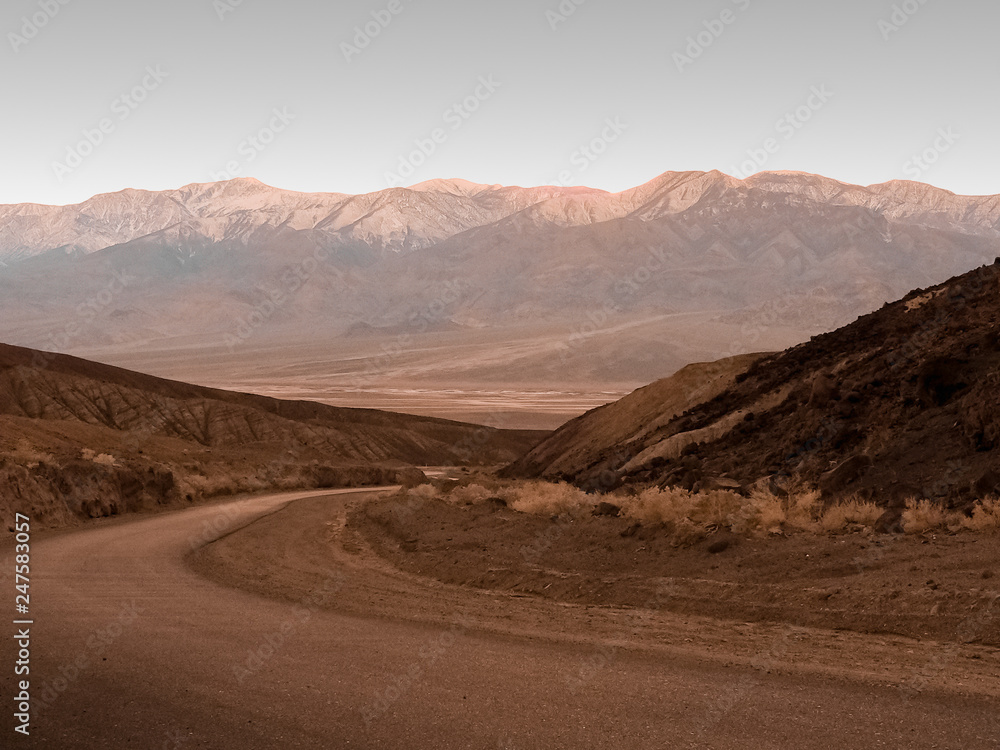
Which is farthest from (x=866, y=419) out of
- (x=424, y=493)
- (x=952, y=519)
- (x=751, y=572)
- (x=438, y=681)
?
(x=438, y=681)

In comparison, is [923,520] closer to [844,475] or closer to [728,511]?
[728,511]

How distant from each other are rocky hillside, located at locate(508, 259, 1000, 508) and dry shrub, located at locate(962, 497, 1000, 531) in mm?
1170

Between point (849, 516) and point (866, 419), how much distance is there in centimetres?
724

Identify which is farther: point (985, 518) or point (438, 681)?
point (985, 518)

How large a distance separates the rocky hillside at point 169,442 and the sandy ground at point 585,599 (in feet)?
21.9

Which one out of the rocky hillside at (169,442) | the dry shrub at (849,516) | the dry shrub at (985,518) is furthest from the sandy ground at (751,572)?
the rocky hillside at (169,442)

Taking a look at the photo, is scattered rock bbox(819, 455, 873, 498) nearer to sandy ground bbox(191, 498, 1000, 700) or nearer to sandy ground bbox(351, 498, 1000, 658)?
sandy ground bbox(351, 498, 1000, 658)

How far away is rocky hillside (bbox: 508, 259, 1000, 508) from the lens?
1608 centimetres

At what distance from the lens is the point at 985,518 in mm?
12305

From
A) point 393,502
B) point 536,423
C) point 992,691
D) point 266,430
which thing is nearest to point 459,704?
point 992,691

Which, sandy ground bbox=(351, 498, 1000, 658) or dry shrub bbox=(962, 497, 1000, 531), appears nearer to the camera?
sandy ground bbox=(351, 498, 1000, 658)

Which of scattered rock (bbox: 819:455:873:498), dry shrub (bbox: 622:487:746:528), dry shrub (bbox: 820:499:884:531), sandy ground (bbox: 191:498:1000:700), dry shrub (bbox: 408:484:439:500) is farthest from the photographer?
dry shrub (bbox: 408:484:439:500)

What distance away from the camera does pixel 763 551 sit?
12641mm

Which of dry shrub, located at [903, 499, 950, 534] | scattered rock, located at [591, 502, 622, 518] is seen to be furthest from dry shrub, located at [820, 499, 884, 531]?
scattered rock, located at [591, 502, 622, 518]
